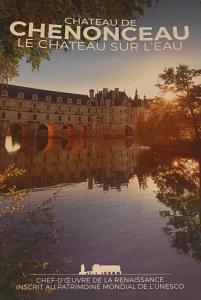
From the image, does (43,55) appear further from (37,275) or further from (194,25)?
(37,275)

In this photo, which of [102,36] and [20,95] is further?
[20,95]

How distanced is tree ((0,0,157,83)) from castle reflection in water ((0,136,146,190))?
5.12 ft

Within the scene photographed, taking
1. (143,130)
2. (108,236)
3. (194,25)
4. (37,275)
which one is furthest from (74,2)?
(37,275)

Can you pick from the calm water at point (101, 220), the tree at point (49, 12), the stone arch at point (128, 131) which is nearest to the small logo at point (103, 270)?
the calm water at point (101, 220)

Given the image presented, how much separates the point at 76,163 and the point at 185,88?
276 cm

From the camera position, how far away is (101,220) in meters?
4.22

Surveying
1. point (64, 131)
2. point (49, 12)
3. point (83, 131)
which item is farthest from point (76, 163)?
point (49, 12)

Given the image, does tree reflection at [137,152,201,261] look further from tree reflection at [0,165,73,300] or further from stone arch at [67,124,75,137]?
stone arch at [67,124,75,137]

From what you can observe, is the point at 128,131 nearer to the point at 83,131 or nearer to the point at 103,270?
the point at 83,131

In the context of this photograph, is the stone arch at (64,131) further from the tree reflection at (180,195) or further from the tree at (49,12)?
the tree reflection at (180,195)

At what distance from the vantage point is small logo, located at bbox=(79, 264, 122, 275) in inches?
123

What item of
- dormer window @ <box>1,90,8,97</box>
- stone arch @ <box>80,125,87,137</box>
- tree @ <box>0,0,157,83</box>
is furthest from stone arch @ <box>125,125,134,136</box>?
dormer window @ <box>1,90,8,97</box>

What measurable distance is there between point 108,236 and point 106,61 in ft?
7.40

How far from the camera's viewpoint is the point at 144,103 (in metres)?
5.20
